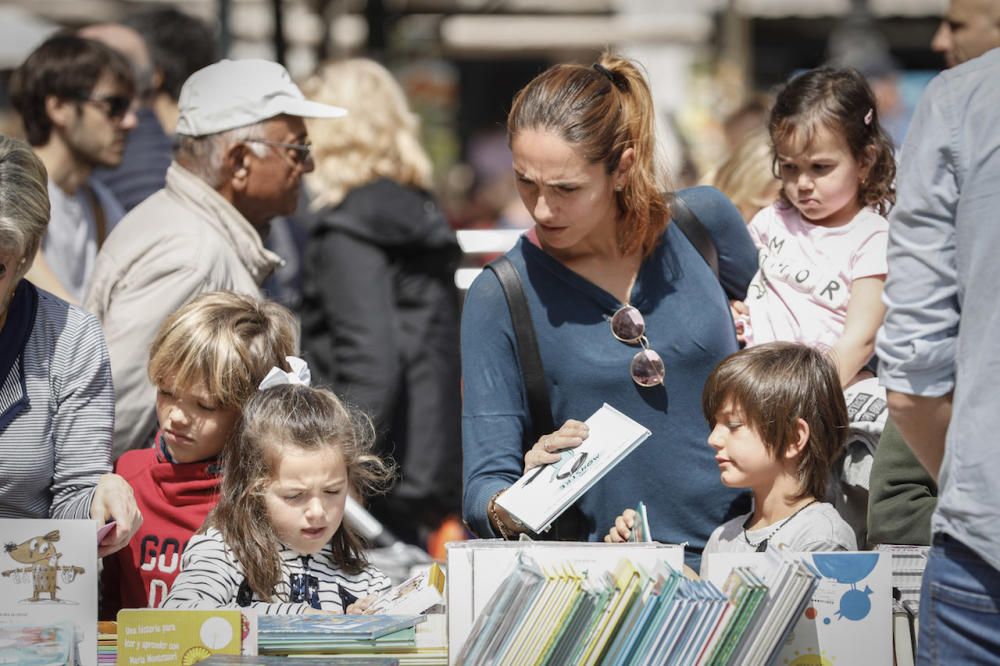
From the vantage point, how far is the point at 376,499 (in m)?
5.58

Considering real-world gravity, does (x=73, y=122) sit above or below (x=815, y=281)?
above

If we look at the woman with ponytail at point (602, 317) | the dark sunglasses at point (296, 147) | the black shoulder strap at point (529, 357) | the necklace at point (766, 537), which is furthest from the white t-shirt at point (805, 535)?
the dark sunglasses at point (296, 147)

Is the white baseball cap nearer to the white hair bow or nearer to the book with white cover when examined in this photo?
the white hair bow

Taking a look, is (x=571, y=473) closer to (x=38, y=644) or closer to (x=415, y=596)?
(x=415, y=596)

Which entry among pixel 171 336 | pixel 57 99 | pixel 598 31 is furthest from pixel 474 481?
pixel 598 31

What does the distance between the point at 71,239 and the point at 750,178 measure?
2184 millimetres

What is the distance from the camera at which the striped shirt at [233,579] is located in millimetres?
2646

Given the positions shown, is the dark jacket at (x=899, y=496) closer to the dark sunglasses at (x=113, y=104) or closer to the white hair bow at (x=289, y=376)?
the white hair bow at (x=289, y=376)

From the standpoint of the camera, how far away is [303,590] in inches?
110

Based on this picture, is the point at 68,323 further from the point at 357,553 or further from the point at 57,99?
the point at 57,99

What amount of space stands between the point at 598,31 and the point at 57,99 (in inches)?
316

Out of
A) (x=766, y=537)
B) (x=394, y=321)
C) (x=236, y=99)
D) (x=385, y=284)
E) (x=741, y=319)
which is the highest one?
(x=236, y=99)

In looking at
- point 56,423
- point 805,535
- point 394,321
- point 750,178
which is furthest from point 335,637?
point 394,321

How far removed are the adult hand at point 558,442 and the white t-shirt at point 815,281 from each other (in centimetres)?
70
